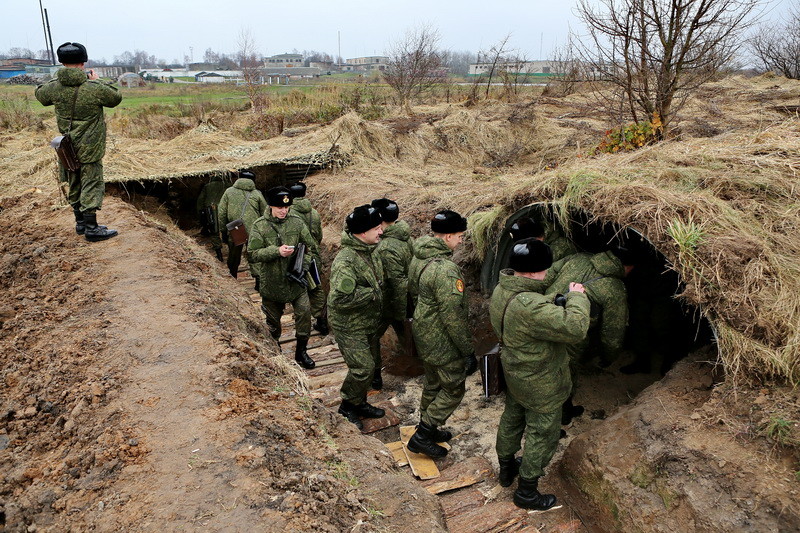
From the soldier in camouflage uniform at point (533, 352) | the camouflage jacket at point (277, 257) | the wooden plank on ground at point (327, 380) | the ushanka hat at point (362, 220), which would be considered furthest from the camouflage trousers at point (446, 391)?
the camouflage jacket at point (277, 257)

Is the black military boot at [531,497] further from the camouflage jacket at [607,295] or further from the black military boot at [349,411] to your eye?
the black military boot at [349,411]

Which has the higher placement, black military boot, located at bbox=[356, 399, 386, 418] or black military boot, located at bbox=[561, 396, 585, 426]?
black military boot, located at bbox=[561, 396, 585, 426]

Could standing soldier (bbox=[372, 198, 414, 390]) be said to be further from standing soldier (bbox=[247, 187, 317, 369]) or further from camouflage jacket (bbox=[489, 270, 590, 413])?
camouflage jacket (bbox=[489, 270, 590, 413])

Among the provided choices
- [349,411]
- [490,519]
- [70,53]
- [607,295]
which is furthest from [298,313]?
[70,53]


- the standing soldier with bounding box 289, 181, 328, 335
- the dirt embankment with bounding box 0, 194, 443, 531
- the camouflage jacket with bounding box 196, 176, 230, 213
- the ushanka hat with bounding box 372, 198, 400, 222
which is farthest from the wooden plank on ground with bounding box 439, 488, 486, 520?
the camouflage jacket with bounding box 196, 176, 230, 213

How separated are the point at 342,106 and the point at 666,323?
588 inches

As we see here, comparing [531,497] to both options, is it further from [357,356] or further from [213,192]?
[213,192]

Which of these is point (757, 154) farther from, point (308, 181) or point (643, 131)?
point (308, 181)

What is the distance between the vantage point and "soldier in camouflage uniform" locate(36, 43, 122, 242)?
5.46 m

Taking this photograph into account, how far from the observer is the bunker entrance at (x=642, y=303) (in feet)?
17.5

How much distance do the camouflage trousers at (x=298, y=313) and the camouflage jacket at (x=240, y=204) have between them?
1929 mm

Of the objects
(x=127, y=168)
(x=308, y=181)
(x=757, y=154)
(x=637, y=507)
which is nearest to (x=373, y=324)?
(x=637, y=507)

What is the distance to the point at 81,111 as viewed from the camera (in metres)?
5.61

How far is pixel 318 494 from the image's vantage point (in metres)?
2.66
